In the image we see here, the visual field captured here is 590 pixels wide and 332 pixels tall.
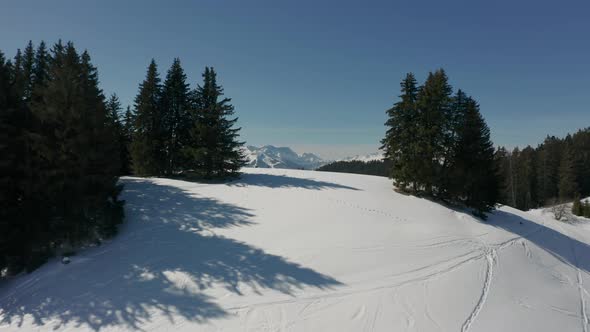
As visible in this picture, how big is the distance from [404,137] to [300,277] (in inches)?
550

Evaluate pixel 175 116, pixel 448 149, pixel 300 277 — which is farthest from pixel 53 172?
pixel 448 149

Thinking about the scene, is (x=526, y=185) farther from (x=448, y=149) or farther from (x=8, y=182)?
(x=8, y=182)

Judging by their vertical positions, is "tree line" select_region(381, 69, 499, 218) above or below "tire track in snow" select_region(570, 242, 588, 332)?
above

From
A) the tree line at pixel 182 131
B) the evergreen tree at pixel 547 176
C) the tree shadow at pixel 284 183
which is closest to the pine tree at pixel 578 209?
the evergreen tree at pixel 547 176

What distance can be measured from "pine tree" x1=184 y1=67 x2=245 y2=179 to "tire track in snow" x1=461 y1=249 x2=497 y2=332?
1755 cm

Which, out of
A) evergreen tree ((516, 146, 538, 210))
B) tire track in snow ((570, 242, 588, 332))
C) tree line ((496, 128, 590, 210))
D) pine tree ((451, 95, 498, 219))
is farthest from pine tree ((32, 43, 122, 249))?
evergreen tree ((516, 146, 538, 210))

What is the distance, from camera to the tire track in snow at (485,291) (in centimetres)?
609

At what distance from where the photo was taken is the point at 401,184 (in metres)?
18.5

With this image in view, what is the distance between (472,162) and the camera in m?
16.6

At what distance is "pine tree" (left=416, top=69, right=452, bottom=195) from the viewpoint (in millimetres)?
16281

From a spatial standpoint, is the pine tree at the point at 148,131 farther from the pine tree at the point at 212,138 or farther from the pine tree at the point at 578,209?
the pine tree at the point at 578,209

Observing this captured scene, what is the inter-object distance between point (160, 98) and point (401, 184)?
22.1 metres

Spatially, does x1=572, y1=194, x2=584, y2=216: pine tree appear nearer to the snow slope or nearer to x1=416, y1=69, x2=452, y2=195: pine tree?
the snow slope

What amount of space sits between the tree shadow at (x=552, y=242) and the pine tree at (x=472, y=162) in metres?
1.30
